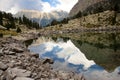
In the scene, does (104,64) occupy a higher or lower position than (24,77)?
lower

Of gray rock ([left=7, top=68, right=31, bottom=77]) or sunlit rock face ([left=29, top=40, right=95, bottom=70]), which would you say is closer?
gray rock ([left=7, top=68, right=31, bottom=77])

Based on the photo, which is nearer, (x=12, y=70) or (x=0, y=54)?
(x=12, y=70)

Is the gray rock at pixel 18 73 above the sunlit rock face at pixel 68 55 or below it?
above

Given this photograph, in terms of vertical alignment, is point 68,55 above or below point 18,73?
below

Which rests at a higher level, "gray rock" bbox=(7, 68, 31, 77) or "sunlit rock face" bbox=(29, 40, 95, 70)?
"gray rock" bbox=(7, 68, 31, 77)

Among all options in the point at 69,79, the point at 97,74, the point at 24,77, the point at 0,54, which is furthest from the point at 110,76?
the point at 0,54

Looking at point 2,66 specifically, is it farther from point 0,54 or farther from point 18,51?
point 18,51

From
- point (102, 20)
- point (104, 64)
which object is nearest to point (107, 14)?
point (102, 20)

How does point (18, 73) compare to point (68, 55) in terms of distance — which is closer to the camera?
point (18, 73)

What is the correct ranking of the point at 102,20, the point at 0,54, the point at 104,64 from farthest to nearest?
the point at 102,20, the point at 104,64, the point at 0,54

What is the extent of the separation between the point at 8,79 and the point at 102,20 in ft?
545

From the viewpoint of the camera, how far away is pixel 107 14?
611 ft

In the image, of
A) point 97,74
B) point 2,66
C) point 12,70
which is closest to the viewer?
point 12,70

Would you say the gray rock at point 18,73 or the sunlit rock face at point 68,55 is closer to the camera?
the gray rock at point 18,73
